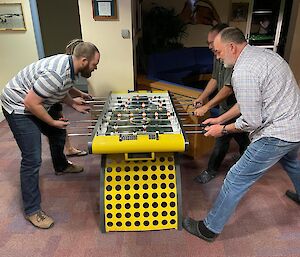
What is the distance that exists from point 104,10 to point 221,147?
1799mm

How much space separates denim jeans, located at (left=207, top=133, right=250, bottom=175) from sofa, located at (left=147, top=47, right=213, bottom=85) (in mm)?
1264

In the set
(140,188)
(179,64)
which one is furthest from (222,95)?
(179,64)

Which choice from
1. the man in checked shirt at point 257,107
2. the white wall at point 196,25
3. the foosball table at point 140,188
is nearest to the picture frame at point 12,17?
the white wall at point 196,25

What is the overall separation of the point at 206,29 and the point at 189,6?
0.59 m

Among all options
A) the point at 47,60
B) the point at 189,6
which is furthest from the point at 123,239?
the point at 189,6

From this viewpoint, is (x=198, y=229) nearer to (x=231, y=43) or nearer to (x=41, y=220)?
(x=41, y=220)

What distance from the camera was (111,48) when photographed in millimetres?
3053

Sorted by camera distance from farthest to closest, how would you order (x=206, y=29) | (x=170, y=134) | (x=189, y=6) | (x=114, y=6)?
1. (x=206, y=29)
2. (x=189, y=6)
3. (x=114, y=6)
4. (x=170, y=134)

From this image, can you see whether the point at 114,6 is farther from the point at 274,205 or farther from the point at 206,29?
the point at 206,29

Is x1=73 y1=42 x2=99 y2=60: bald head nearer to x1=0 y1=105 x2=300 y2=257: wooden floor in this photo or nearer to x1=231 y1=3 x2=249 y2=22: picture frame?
x1=0 y1=105 x2=300 y2=257: wooden floor

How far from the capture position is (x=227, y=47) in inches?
65.9

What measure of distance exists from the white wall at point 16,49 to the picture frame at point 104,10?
1.59 m

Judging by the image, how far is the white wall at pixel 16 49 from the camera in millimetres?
4051

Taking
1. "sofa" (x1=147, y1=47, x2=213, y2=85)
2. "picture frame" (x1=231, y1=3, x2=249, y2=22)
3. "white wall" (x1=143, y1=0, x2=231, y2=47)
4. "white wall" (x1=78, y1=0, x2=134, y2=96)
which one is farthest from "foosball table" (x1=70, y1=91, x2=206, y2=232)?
"picture frame" (x1=231, y1=3, x2=249, y2=22)
